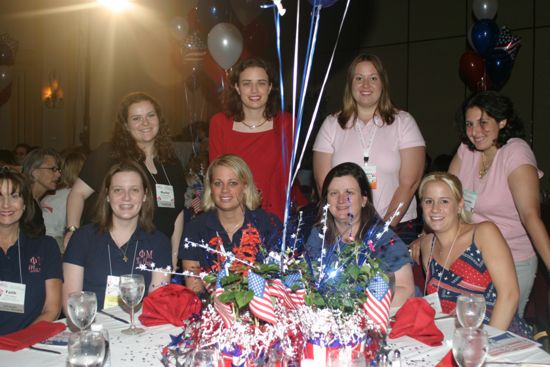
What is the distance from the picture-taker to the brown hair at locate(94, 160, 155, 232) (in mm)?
2951

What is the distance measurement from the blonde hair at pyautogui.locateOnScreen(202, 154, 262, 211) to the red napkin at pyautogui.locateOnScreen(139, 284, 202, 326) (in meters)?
1.07

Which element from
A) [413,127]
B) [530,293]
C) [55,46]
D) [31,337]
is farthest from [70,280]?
[55,46]

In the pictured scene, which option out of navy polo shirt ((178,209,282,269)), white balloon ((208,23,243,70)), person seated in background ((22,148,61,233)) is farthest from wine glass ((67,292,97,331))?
white balloon ((208,23,243,70))

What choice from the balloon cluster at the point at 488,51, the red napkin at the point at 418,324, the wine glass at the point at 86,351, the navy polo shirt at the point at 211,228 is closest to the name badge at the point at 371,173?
the navy polo shirt at the point at 211,228

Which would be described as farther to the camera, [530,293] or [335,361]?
[530,293]

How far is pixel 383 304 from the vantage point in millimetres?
1675

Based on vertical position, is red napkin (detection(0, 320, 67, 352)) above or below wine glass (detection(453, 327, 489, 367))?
below

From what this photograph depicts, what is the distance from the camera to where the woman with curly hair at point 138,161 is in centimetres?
341

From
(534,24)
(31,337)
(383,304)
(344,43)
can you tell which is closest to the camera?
(383,304)

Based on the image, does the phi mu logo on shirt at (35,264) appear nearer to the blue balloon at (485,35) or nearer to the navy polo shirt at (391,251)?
the navy polo shirt at (391,251)

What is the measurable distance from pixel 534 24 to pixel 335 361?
25.0 feet

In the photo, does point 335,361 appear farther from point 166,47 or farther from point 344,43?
point 166,47

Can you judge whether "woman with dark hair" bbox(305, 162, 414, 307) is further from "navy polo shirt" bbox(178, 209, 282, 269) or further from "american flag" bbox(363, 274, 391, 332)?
"american flag" bbox(363, 274, 391, 332)

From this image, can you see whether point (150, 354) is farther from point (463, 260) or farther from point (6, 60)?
point (6, 60)
